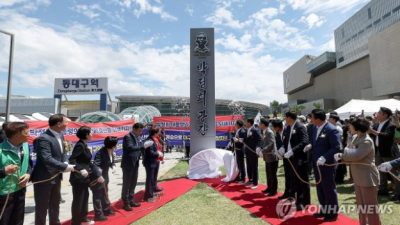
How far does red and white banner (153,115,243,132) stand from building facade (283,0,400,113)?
36280mm

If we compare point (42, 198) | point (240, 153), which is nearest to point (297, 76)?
point (240, 153)

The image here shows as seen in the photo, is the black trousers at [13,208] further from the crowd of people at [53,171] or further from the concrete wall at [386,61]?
the concrete wall at [386,61]

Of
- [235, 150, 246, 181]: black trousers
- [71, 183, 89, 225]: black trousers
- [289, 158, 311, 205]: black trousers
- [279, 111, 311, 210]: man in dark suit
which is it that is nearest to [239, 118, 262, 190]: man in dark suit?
[235, 150, 246, 181]: black trousers

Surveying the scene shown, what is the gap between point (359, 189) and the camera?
127 inches

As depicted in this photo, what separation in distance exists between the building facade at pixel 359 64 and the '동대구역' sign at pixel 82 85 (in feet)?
136

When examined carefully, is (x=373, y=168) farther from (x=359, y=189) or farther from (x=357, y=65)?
(x=357, y=65)

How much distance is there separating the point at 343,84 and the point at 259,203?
→ 195 ft

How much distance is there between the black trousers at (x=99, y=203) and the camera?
415 cm

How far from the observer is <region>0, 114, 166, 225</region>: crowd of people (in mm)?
2777

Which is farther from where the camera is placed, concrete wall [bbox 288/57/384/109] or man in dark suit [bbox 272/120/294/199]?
concrete wall [bbox 288/57/384/109]

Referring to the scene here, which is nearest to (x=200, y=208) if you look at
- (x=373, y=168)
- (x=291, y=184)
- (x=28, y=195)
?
(x=291, y=184)

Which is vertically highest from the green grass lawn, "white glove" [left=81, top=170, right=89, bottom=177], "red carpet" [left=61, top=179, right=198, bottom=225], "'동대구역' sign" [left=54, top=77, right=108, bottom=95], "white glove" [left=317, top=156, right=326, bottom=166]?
"'동대구역' sign" [left=54, top=77, right=108, bottom=95]

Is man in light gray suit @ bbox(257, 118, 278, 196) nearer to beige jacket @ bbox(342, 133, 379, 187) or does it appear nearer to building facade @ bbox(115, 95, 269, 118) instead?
beige jacket @ bbox(342, 133, 379, 187)

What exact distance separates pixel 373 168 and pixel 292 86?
81371mm
